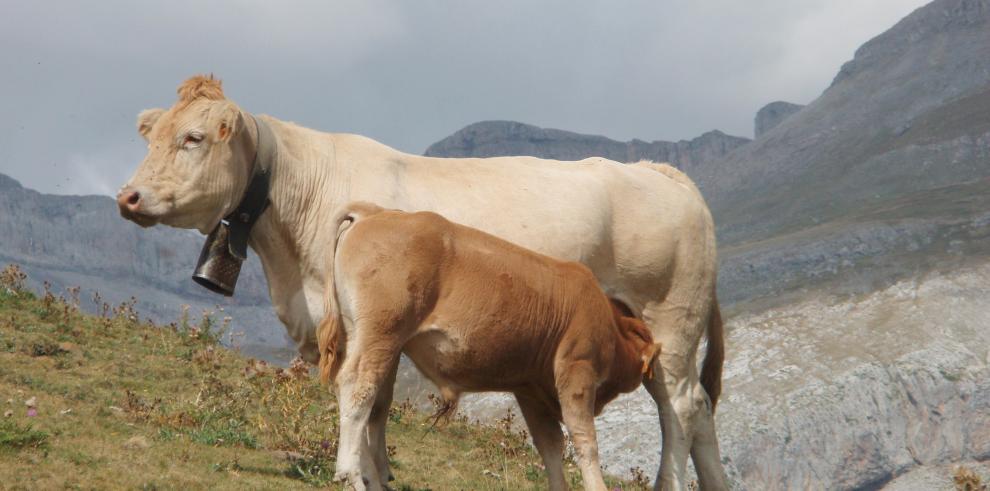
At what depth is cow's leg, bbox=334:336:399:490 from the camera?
7.47 meters

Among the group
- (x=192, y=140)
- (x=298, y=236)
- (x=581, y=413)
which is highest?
(x=192, y=140)

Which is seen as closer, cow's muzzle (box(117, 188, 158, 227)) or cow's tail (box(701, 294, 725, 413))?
cow's muzzle (box(117, 188, 158, 227))

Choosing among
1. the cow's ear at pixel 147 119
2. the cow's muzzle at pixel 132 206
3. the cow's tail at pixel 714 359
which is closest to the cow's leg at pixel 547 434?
the cow's muzzle at pixel 132 206

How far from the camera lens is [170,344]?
1438cm

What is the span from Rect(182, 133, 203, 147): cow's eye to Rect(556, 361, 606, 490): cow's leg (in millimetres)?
3486

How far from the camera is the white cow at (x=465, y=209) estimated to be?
845 cm

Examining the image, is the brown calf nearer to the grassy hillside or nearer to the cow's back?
the cow's back

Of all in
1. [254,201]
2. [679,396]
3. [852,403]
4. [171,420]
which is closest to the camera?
[254,201]

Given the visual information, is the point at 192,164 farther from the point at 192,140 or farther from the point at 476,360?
the point at 476,360

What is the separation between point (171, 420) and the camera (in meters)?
10.1

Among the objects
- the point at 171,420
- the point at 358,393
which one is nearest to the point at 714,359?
the point at 358,393

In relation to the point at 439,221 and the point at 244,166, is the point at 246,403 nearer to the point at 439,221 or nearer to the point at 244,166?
the point at 244,166

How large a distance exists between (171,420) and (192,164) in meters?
3.00

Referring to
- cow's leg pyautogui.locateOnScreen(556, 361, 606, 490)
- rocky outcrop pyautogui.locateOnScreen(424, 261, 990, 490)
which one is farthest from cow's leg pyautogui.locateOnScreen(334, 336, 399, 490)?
rocky outcrop pyautogui.locateOnScreen(424, 261, 990, 490)
